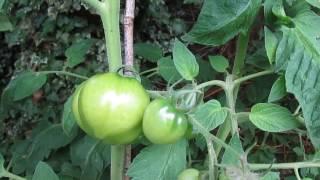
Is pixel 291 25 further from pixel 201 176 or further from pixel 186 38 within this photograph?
pixel 201 176

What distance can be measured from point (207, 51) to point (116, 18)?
1100mm

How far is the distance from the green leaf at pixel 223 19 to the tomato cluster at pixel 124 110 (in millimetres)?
174

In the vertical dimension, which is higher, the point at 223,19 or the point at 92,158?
the point at 223,19

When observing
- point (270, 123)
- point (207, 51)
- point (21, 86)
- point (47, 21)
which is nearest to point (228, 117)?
point (270, 123)

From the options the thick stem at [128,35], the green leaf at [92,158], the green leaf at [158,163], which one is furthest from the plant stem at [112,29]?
the green leaf at [92,158]

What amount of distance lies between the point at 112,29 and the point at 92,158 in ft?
1.48

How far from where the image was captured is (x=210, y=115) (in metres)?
0.73

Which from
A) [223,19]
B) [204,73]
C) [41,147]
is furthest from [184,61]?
[41,147]

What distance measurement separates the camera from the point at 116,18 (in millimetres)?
708

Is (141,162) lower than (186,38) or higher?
lower

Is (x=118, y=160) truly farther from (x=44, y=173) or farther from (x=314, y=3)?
(x=314, y=3)

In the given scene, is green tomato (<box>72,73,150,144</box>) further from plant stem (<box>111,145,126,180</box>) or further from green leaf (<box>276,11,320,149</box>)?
green leaf (<box>276,11,320,149</box>)

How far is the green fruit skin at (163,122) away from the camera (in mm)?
614

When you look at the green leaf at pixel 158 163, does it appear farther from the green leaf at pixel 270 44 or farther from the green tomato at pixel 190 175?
the green leaf at pixel 270 44
